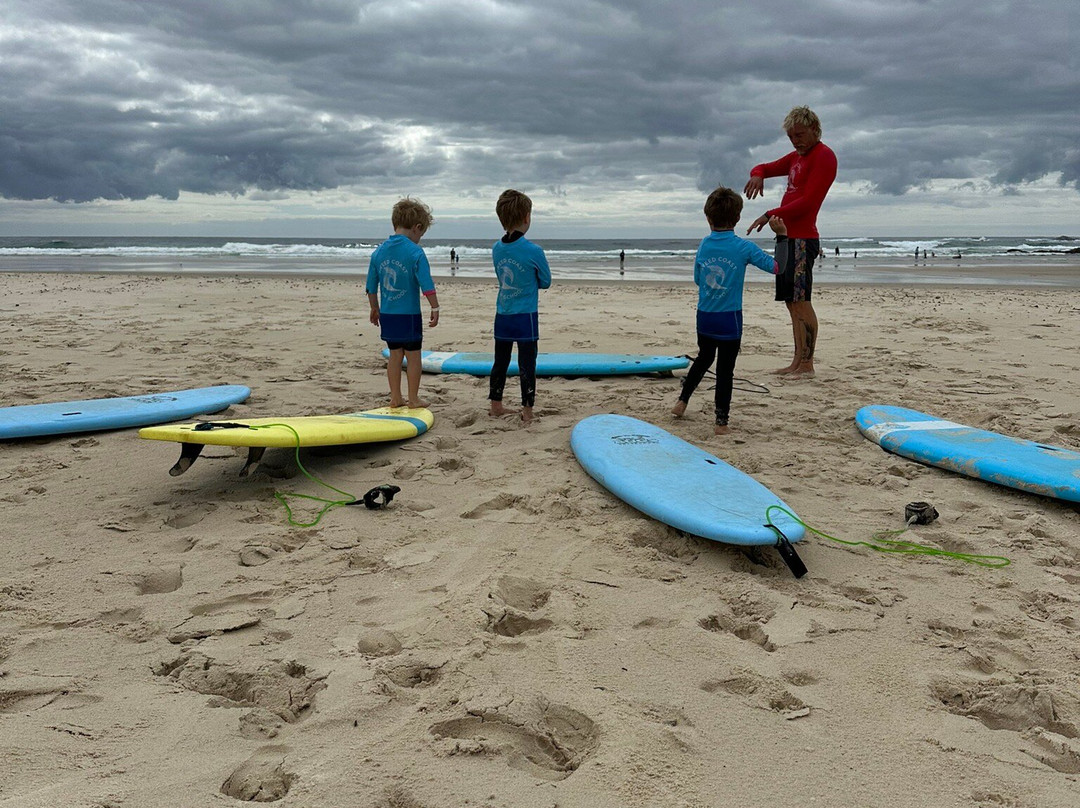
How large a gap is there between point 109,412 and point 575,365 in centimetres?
318

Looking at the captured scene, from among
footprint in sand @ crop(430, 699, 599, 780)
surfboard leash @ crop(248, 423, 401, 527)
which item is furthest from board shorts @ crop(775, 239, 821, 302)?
footprint in sand @ crop(430, 699, 599, 780)

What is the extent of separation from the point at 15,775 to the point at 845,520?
9.24 feet

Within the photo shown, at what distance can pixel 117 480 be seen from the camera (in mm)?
3561

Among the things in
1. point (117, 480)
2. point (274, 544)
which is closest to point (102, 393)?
point (117, 480)

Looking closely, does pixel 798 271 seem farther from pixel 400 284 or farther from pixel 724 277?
pixel 400 284

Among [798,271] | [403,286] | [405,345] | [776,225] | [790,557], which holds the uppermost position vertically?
[776,225]

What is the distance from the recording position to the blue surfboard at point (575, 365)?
5922 millimetres

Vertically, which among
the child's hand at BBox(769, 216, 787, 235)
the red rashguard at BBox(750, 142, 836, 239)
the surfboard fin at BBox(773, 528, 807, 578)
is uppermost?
the red rashguard at BBox(750, 142, 836, 239)

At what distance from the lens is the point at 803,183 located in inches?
215

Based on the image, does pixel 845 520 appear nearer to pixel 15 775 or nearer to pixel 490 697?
pixel 490 697

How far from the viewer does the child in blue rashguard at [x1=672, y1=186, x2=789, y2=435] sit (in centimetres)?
422

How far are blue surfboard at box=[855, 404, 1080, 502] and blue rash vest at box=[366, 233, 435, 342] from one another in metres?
2.67

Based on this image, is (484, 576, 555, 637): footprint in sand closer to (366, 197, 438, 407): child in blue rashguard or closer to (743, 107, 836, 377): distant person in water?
(366, 197, 438, 407): child in blue rashguard

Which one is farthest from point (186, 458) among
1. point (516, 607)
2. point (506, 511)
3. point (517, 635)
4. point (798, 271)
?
point (798, 271)
